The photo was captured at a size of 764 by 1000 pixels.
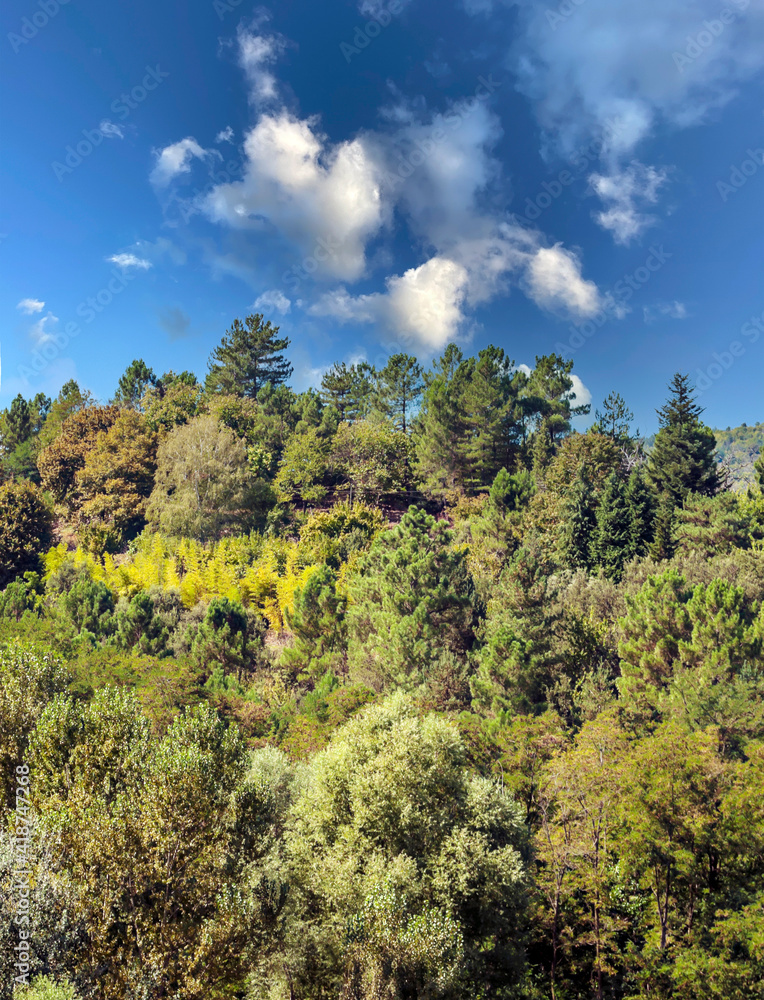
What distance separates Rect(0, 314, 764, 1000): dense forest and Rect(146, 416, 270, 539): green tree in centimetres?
31

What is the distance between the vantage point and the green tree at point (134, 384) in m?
89.2

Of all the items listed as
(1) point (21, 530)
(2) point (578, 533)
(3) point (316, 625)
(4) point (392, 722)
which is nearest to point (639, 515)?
(2) point (578, 533)

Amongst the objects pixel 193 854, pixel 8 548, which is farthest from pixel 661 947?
pixel 8 548

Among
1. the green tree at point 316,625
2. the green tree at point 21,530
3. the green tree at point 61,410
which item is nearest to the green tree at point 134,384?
the green tree at point 61,410

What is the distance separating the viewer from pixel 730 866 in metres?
16.0

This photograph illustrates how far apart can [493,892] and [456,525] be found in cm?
4055

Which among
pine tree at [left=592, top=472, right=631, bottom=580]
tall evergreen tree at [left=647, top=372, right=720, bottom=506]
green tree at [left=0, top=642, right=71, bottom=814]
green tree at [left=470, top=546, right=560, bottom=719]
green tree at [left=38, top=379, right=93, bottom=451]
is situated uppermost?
green tree at [left=38, top=379, right=93, bottom=451]

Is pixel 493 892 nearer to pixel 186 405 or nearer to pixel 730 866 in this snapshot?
pixel 730 866

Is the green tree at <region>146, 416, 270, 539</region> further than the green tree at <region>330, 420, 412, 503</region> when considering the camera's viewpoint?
No

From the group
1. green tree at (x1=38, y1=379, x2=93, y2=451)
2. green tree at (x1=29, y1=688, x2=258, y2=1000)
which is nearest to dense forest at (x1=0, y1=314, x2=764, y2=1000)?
green tree at (x1=29, y1=688, x2=258, y2=1000)

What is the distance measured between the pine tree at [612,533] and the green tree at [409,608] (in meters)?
12.9

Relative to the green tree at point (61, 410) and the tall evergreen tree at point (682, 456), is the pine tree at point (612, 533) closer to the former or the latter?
the tall evergreen tree at point (682, 456)

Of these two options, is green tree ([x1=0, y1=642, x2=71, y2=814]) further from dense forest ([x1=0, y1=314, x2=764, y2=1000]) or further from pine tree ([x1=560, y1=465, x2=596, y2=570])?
pine tree ([x1=560, y1=465, x2=596, y2=570])

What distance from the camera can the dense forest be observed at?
41.3 ft
